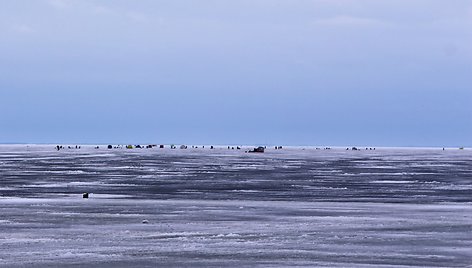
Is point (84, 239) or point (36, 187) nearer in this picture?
point (84, 239)

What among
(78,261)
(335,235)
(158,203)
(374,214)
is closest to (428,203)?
(374,214)

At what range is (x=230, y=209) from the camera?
33.4 m

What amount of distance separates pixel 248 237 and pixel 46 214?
9.12 metres

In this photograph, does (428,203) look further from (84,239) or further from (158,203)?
(84,239)

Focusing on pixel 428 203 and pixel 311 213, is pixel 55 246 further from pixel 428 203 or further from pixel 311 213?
pixel 428 203

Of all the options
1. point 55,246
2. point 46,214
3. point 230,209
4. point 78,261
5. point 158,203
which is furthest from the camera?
point 158,203

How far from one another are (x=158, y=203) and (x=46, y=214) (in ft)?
21.0

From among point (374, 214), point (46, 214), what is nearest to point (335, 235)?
point (374, 214)

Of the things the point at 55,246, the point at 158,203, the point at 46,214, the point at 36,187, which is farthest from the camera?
the point at 36,187

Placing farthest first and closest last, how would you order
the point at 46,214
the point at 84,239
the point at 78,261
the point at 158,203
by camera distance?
the point at 158,203 < the point at 46,214 < the point at 84,239 < the point at 78,261

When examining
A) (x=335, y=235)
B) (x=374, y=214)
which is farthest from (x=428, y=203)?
(x=335, y=235)

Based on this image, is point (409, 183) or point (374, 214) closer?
point (374, 214)

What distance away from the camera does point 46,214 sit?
30.8m

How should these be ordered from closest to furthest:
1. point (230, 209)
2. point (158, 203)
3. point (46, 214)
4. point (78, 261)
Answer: point (78, 261) → point (46, 214) → point (230, 209) → point (158, 203)
